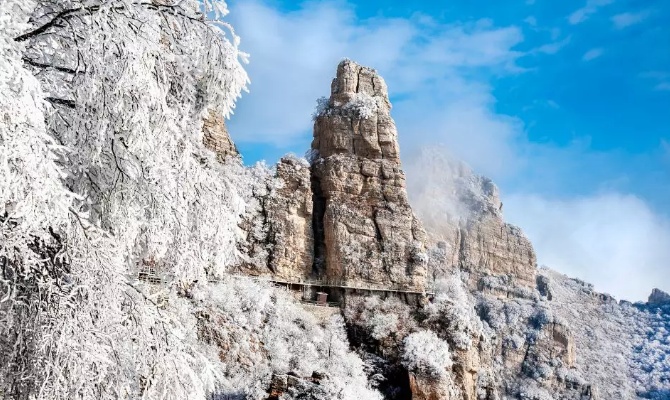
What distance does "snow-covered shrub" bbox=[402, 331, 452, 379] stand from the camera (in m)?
23.6

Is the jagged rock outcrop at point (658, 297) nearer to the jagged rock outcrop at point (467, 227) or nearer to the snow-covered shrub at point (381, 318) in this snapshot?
the jagged rock outcrop at point (467, 227)

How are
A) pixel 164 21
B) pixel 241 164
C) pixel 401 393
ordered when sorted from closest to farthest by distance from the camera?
pixel 164 21 → pixel 401 393 → pixel 241 164

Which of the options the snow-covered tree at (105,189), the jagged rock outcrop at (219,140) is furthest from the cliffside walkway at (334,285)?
the snow-covered tree at (105,189)

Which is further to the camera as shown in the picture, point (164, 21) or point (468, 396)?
point (468, 396)

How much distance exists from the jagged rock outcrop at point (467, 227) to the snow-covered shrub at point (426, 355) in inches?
1056

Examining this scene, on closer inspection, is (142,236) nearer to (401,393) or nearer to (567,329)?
(401,393)

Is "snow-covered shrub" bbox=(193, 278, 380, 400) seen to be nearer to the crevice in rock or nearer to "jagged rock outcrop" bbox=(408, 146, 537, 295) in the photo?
the crevice in rock

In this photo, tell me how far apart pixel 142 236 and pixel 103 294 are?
0.83 m

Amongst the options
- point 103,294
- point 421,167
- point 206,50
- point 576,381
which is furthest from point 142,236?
point 421,167

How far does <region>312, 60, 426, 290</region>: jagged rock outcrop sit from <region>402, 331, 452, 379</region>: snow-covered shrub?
3484mm

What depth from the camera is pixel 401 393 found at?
24.2 m

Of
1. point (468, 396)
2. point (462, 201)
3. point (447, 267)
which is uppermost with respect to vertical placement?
point (462, 201)

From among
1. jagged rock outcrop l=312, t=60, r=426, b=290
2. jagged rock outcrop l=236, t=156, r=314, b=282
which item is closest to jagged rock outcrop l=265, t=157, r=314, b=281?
jagged rock outcrop l=236, t=156, r=314, b=282

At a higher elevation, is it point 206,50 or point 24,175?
point 206,50
